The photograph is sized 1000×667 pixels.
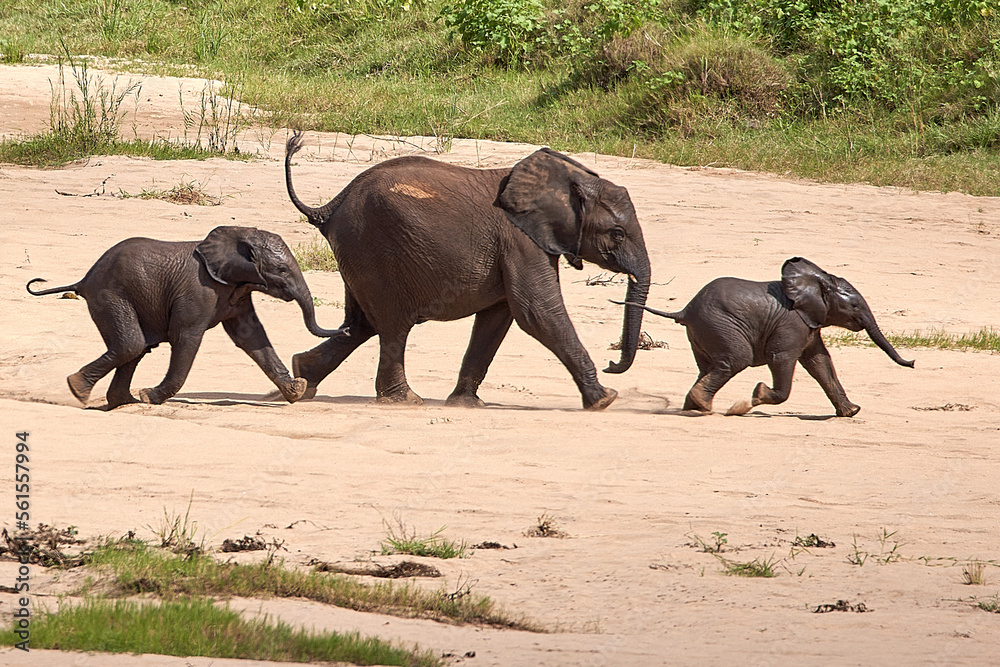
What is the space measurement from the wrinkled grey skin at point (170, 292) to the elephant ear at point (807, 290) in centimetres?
282

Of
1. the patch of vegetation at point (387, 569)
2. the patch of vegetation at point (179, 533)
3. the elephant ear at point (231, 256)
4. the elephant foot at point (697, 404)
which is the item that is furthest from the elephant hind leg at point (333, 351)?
the patch of vegetation at point (387, 569)

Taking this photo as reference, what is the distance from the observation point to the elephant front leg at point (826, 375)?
25.7 feet

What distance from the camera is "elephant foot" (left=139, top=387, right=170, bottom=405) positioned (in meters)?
7.38

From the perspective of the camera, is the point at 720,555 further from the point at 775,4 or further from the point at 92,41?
the point at 92,41

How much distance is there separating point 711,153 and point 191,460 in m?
11.8

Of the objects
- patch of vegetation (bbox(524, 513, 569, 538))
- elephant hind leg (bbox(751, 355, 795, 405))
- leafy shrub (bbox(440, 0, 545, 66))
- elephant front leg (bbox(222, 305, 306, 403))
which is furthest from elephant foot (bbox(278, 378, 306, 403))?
leafy shrub (bbox(440, 0, 545, 66))

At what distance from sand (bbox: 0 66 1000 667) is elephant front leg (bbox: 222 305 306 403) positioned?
0.15 metres

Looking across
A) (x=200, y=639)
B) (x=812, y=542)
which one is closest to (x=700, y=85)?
(x=812, y=542)

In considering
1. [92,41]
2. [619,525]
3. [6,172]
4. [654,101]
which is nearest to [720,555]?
[619,525]

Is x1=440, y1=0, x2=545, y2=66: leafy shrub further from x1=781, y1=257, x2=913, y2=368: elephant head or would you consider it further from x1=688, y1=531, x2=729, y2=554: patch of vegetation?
x1=688, y1=531, x2=729, y2=554: patch of vegetation

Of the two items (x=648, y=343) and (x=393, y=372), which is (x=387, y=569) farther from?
(x=648, y=343)

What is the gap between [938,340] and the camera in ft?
32.3

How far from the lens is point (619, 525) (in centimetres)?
522

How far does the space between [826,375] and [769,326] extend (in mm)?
493
